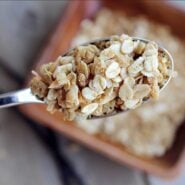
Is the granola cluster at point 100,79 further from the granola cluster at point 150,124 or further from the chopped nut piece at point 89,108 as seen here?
the granola cluster at point 150,124

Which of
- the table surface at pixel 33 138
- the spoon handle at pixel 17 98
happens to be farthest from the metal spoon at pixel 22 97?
the table surface at pixel 33 138

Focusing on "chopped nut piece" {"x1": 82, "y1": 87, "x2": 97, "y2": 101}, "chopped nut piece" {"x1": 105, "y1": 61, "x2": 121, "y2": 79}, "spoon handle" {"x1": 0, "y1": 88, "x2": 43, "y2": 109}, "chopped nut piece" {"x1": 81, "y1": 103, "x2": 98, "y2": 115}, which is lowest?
"spoon handle" {"x1": 0, "y1": 88, "x2": 43, "y2": 109}

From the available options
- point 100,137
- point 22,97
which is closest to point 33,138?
point 100,137

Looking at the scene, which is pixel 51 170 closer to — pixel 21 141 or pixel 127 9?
pixel 21 141

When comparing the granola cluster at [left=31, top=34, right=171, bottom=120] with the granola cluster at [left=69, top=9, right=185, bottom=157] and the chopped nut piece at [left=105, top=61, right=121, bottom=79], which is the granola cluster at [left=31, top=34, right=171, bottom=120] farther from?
the granola cluster at [left=69, top=9, right=185, bottom=157]

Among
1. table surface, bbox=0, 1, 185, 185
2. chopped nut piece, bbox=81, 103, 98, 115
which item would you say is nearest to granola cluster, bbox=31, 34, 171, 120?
chopped nut piece, bbox=81, 103, 98, 115

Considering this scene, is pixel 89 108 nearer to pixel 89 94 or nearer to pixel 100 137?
pixel 89 94

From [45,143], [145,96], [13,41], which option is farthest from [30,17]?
[145,96]
